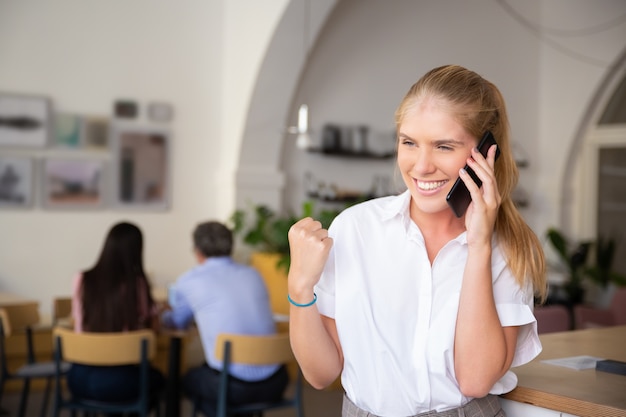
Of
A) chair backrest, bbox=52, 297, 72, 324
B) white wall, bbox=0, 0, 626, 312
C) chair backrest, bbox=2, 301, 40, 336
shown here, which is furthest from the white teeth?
white wall, bbox=0, 0, 626, 312

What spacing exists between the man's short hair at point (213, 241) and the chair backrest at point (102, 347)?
2.01 feet

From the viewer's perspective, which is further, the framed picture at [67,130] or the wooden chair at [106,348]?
A: the framed picture at [67,130]

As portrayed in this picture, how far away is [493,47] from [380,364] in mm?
8034

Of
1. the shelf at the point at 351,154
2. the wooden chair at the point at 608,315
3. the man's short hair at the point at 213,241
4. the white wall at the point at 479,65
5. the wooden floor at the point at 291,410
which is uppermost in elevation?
the white wall at the point at 479,65

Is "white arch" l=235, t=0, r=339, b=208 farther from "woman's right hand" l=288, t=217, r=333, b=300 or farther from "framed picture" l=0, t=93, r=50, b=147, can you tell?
"woman's right hand" l=288, t=217, r=333, b=300

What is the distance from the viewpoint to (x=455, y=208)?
5.49 feet

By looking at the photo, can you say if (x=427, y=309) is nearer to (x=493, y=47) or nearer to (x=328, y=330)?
(x=328, y=330)

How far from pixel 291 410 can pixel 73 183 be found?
295cm

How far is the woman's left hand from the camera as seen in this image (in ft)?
5.34

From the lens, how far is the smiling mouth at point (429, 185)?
5.57ft

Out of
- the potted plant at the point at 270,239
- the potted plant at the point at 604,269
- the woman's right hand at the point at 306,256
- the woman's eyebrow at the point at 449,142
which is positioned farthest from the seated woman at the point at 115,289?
the potted plant at the point at 604,269

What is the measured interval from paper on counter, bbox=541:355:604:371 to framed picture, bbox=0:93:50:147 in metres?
5.91

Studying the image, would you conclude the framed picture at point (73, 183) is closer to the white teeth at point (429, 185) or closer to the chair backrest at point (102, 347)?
the chair backrest at point (102, 347)

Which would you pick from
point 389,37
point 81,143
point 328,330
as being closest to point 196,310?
point 328,330
